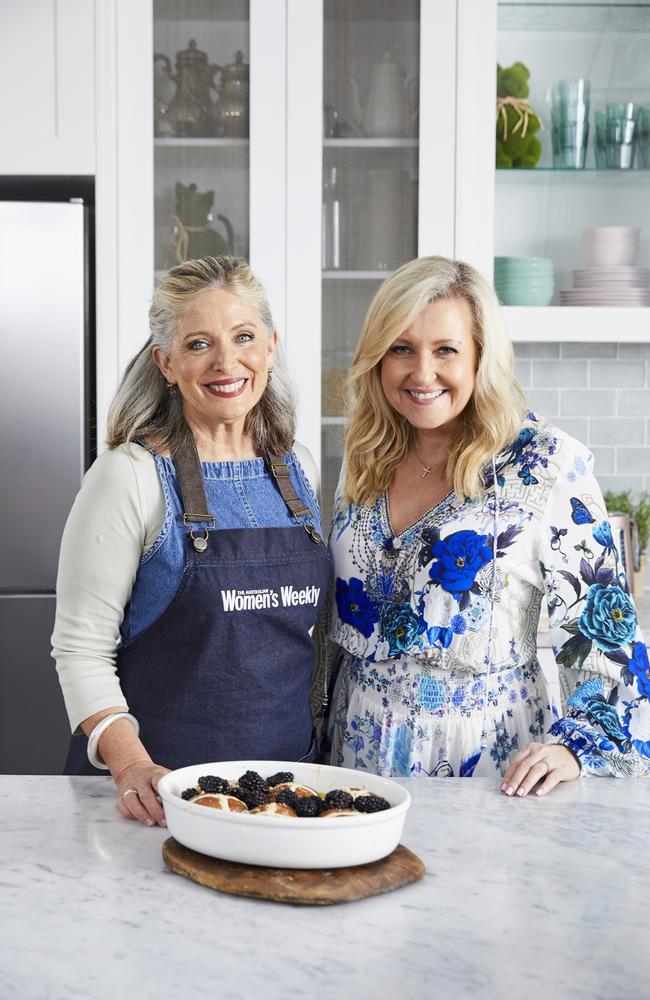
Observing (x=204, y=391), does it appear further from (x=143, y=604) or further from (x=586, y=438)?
(x=586, y=438)

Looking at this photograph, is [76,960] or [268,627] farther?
[268,627]

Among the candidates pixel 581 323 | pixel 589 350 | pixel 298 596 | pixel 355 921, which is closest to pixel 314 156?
pixel 581 323

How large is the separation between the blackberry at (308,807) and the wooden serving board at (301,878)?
0.05 meters

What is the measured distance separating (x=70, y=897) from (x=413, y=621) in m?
0.67

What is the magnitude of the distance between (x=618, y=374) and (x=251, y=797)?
7.95 ft

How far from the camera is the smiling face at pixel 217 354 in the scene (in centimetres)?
150

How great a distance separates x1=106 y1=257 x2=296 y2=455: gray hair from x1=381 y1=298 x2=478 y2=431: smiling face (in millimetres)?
212

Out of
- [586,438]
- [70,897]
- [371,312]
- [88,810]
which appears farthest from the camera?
[586,438]

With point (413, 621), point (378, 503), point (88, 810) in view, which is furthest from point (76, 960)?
point (378, 503)

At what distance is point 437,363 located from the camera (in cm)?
156

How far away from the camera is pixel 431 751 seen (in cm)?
152

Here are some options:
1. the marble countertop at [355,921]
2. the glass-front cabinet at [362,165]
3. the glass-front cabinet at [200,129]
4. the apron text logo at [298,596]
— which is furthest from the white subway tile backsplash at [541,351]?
the marble countertop at [355,921]

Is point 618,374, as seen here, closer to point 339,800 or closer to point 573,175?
A: point 573,175

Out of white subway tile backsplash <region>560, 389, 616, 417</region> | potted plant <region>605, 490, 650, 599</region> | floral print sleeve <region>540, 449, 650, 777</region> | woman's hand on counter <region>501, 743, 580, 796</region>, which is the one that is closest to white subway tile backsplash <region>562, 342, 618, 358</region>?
white subway tile backsplash <region>560, 389, 616, 417</region>
